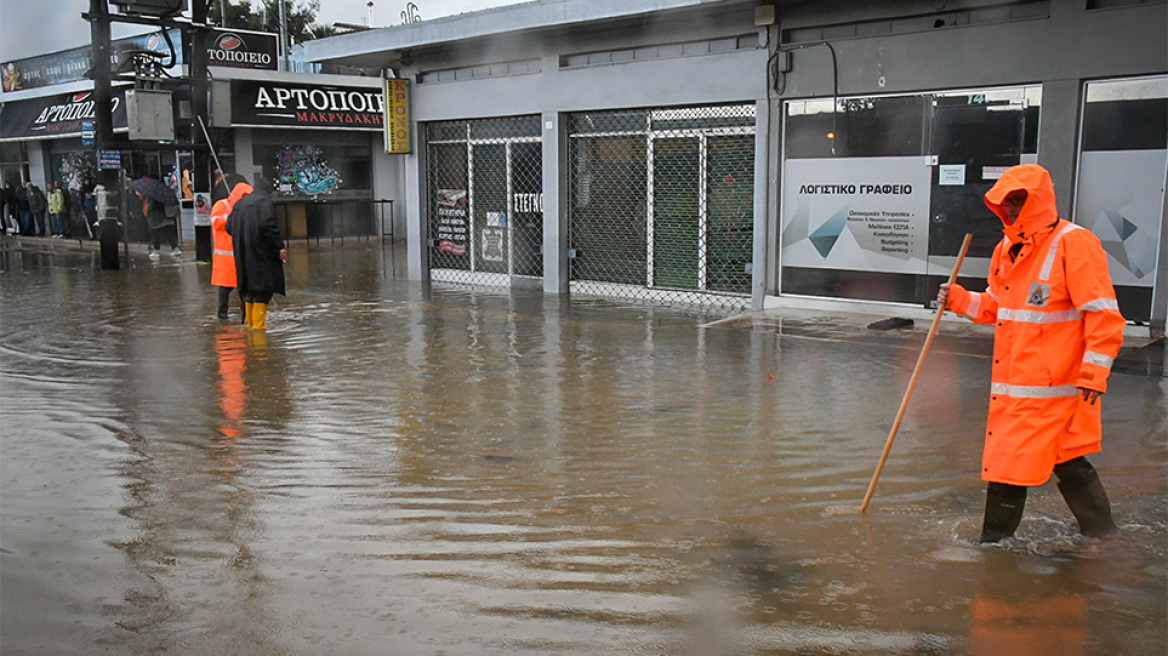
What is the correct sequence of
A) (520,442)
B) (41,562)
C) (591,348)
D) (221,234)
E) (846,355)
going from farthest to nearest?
(221,234) < (591,348) < (846,355) < (520,442) < (41,562)

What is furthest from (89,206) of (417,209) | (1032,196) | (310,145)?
(1032,196)

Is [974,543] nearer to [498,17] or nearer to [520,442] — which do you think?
[520,442]

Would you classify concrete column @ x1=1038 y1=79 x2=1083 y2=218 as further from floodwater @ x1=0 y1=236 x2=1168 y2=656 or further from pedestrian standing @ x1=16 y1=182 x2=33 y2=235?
pedestrian standing @ x1=16 y1=182 x2=33 y2=235

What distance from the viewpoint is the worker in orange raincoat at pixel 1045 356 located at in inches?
169

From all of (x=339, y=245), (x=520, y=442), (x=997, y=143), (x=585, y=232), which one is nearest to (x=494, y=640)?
(x=520, y=442)

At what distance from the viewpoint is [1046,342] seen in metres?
4.44

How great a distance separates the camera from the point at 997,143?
10766 millimetres

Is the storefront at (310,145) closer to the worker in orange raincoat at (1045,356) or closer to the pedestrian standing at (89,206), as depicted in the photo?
the pedestrian standing at (89,206)

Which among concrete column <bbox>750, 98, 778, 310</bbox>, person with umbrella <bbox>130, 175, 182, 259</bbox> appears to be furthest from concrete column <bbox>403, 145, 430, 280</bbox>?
person with umbrella <bbox>130, 175, 182, 259</bbox>

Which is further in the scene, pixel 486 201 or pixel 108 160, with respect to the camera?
pixel 108 160

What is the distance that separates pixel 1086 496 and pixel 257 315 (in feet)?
29.6

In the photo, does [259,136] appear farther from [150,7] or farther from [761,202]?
[761,202]

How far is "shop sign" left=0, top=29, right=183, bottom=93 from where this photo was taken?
1096 inches

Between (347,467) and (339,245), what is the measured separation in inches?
831
